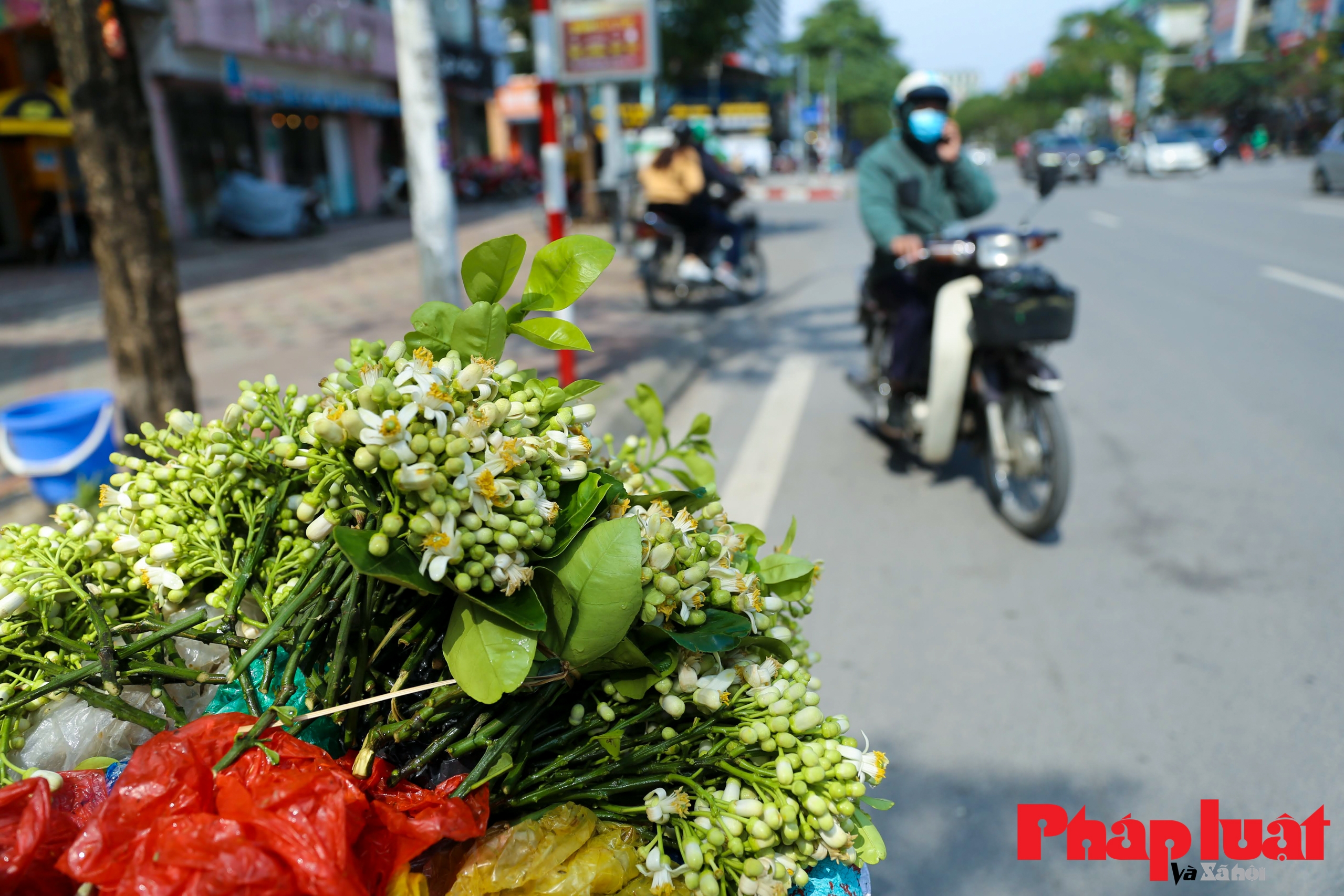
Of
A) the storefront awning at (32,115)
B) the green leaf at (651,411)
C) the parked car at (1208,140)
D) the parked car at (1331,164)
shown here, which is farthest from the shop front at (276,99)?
the parked car at (1208,140)

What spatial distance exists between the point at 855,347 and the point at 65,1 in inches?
217

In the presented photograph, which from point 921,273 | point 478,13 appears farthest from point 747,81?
point 921,273

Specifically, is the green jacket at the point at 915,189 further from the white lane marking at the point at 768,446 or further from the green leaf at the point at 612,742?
the green leaf at the point at 612,742

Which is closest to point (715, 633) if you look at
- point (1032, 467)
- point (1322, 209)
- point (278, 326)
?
point (1032, 467)

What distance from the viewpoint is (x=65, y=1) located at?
146 inches

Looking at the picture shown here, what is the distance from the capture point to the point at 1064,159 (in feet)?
12.5

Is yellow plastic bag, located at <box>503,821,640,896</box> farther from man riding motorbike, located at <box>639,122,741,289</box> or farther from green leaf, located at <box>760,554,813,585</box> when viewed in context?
man riding motorbike, located at <box>639,122,741,289</box>

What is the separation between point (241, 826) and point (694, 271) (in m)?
8.15

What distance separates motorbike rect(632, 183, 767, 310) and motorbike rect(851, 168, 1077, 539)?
14.8 ft

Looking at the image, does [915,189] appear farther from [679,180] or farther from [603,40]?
[679,180]

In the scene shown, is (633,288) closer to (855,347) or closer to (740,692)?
(855,347)

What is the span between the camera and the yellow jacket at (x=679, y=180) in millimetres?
8469

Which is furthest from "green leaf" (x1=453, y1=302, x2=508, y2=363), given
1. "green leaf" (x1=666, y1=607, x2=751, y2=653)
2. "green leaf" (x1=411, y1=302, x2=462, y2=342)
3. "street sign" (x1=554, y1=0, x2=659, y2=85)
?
"street sign" (x1=554, y1=0, x2=659, y2=85)

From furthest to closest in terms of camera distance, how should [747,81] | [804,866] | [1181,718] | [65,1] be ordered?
[747,81]
[65,1]
[1181,718]
[804,866]
